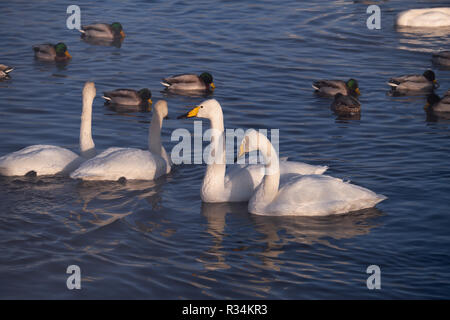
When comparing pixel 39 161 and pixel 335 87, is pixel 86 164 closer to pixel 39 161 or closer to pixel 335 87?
pixel 39 161

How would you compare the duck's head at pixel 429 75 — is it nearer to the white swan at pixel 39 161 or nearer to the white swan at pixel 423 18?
the white swan at pixel 423 18

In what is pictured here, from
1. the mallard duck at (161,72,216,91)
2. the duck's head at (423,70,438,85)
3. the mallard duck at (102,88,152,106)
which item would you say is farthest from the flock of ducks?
the duck's head at (423,70,438,85)

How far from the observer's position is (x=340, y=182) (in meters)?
10.9

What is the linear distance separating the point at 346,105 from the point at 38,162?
7016mm

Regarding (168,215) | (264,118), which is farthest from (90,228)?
(264,118)

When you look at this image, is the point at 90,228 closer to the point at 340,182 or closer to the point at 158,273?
the point at 158,273

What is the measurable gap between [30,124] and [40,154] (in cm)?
327

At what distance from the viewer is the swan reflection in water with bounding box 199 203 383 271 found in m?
9.66

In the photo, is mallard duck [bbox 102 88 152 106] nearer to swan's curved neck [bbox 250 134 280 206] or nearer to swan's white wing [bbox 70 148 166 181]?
swan's white wing [bbox 70 148 166 181]

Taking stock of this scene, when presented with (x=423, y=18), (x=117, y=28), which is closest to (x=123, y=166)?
(x=117, y=28)

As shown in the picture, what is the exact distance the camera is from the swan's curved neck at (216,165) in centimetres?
1144

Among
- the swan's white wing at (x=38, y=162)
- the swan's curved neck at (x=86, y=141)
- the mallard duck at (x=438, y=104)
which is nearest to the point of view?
the swan's white wing at (x=38, y=162)

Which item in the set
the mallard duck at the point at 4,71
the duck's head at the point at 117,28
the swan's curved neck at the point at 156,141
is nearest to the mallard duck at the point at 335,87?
the swan's curved neck at the point at 156,141

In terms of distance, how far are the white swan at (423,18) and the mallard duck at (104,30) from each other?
8864 millimetres
